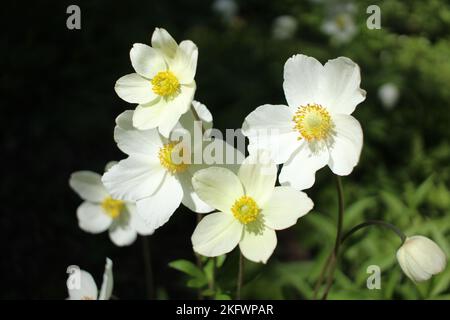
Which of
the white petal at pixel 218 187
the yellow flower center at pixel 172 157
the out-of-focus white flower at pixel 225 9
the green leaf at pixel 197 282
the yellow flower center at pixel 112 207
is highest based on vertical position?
the out-of-focus white flower at pixel 225 9

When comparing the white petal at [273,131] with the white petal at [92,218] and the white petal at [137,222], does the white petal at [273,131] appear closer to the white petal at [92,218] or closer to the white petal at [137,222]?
the white petal at [137,222]

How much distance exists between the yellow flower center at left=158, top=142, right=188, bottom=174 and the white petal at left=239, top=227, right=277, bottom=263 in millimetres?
238

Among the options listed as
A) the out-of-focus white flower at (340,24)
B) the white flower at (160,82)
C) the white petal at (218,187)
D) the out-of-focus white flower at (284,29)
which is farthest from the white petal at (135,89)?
the out-of-focus white flower at (284,29)

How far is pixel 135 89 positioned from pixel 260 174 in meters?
0.39

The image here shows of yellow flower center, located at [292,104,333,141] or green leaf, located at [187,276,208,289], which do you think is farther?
green leaf, located at [187,276,208,289]

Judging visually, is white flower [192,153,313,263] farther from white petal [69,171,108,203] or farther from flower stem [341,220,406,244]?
white petal [69,171,108,203]

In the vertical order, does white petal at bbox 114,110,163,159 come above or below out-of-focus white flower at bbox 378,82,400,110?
below

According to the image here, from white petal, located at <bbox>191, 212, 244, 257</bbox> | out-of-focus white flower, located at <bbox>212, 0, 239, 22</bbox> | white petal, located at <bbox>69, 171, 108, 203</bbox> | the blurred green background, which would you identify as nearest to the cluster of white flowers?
white petal, located at <bbox>191, 212, 244, 257</bbox>

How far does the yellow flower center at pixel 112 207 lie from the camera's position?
1796 mm

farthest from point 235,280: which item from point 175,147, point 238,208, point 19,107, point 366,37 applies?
point 366,37

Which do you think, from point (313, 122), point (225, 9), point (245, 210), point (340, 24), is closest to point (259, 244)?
point (245, 210)

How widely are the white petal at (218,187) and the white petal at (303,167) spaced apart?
12cm

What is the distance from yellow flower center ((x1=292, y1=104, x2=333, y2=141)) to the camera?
4.30 feet

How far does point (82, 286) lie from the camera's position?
152cm
